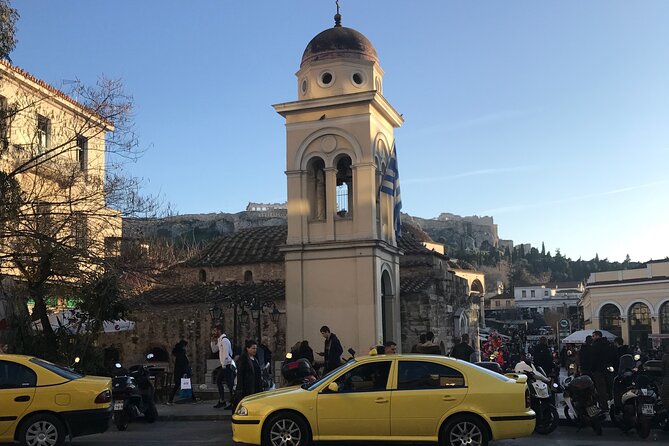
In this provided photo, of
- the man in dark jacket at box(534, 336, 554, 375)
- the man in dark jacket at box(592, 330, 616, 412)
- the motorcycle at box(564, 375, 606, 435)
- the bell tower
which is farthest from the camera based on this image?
the bell tower

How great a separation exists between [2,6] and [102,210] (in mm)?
5348

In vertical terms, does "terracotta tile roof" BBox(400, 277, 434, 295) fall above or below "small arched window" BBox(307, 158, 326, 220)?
below

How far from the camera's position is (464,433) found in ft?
30.8

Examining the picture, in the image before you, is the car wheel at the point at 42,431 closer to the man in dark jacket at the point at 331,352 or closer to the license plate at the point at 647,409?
the man in dark jacket at the point at 331,352

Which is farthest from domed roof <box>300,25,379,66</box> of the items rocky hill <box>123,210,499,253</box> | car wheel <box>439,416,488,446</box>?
rocky hill <box>123,210,499,253</box>

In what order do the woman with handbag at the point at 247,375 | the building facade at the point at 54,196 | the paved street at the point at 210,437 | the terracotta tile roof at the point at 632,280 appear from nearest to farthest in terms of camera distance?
the paved street at the point at 210,437 < the woman with handbag at the point at 247,375 < the building facade at the point at 54,196 < the terracotta tile roof at the point at 632,280

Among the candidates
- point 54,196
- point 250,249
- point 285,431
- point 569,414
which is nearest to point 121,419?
point 285,431

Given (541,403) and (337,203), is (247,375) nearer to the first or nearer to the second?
(541,403)

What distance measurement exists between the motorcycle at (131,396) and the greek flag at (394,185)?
980 centimetres

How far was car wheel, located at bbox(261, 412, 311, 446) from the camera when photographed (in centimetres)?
960

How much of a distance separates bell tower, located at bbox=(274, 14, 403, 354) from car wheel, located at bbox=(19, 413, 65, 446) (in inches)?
410

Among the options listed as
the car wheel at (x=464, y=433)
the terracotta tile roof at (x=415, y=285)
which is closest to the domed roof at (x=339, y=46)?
the terracotta tile roof at (x=415, y=285)

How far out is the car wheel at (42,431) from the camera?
10.0 metres

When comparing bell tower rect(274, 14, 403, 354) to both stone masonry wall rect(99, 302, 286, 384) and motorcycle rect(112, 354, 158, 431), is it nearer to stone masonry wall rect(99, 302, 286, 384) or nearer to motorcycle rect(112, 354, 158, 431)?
stone masonry wall rect(99, 302, 286, 384)
